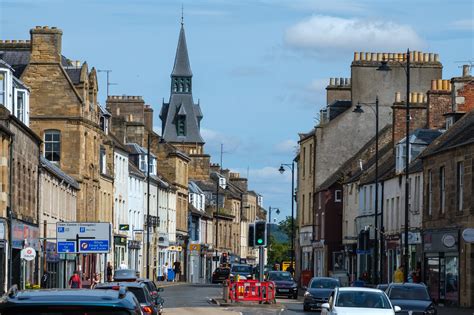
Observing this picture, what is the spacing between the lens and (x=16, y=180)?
54875 millimetres

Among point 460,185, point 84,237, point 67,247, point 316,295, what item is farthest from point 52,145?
point 316,295

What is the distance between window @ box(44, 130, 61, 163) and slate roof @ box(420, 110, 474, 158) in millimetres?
24875

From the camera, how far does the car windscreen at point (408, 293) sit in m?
36.1

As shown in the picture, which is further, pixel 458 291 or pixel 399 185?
pixel 399 185

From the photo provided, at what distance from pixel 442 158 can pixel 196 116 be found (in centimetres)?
12958

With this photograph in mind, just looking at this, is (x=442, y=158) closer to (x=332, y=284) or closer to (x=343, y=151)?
(x=332, y=284)

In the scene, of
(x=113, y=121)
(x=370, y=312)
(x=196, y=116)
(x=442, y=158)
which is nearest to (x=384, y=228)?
(x=442, y=158)

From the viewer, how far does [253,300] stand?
51.0 metres

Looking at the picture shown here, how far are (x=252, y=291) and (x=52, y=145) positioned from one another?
2788 cm

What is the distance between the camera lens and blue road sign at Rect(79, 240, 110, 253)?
173ft

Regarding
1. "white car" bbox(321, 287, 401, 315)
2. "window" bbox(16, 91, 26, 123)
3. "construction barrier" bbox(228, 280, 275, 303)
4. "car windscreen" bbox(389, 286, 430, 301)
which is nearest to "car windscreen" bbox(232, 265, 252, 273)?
"window" bbox(16, 91, 26, 123)

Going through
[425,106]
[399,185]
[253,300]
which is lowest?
[253,300]

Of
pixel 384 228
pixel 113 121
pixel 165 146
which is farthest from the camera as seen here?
pixel 165 146

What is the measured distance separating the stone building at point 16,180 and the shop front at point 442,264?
58.1 ft
